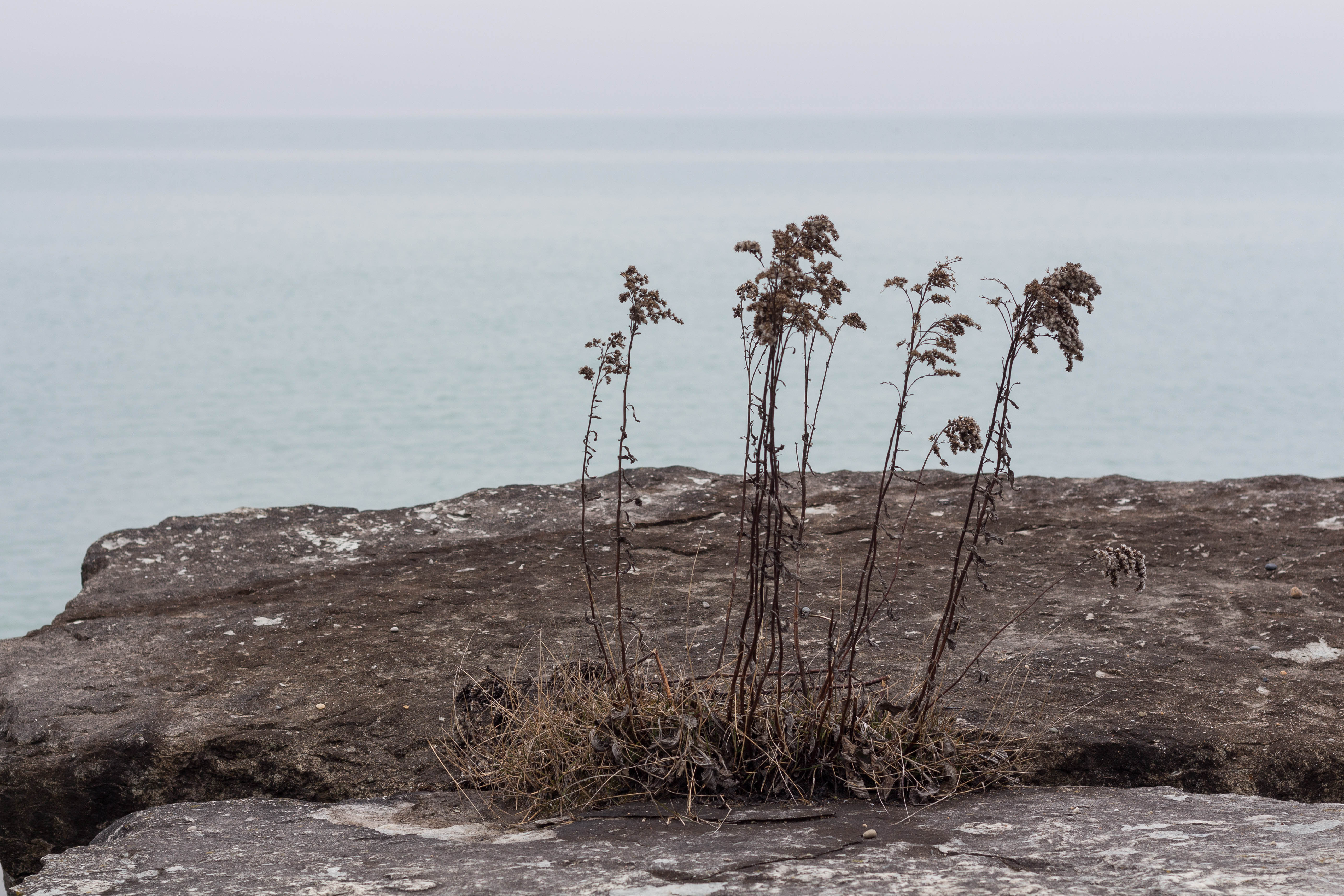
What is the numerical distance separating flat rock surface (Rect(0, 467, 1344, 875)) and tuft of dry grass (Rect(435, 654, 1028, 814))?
0.86ft

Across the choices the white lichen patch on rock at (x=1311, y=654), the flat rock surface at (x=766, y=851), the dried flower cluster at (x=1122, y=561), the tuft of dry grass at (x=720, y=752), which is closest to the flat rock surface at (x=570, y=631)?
the white lichen patch on rock at (x=1311, y=654)

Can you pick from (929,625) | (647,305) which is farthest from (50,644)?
(929,625)

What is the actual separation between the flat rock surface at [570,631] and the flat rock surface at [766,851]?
389mm

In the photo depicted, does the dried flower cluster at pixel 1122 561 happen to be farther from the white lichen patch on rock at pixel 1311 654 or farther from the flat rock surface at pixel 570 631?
the white lichen patch on rock at pixel 1311 654

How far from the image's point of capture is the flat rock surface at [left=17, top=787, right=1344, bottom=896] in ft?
7.32

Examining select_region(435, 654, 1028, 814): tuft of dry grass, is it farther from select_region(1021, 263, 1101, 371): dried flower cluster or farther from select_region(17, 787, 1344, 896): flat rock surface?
select_region(1021, 263, 1101, 371): dried flower cluster

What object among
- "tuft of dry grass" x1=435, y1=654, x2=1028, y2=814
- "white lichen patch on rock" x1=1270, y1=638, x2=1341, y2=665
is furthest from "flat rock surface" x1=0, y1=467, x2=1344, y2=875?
"tuft of dry grass" x1=435, y1=654, x2=1028, y2=814

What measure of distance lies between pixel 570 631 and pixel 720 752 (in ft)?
4.16

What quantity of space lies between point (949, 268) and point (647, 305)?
0.66m

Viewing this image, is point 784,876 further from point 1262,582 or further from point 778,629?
point 1262,582

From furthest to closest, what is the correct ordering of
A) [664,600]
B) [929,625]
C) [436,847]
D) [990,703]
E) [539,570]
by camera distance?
[539,570] < [664,600] < [929,625] < [990,703] < [436,847]

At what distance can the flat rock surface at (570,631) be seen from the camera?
3268 mm

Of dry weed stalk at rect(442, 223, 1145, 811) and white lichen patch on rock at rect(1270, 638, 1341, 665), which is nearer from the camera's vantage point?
dry weed stalk at rect(442, 223, 1145, 811)

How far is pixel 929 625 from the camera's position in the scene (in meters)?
3.94
